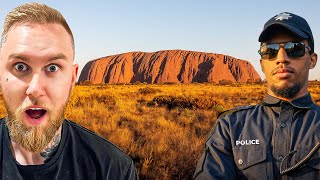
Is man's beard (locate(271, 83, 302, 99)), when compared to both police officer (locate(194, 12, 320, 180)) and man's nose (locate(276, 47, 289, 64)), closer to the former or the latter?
police officer (locate(194, 12, 320, 180))

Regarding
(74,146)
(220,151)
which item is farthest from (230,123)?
(74,146)

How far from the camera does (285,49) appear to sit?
305 cm

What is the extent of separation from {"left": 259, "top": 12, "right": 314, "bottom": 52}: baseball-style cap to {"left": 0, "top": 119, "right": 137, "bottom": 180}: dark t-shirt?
149cm

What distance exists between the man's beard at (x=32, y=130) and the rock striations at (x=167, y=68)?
98310 mm

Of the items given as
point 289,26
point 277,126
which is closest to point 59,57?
point 277,126

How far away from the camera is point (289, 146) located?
2816mm

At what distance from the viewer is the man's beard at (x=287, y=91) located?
9.78 ft

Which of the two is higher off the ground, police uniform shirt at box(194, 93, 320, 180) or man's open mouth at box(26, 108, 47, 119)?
man's open mouth at box(26, 108, 47, 119)

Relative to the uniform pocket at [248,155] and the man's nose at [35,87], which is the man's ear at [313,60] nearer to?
the uniform pocket at [248,155]

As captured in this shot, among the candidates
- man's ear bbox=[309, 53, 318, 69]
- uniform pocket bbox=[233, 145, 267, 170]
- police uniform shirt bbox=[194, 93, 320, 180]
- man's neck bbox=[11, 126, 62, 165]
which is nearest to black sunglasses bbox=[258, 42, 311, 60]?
man's ear bbox=[309, 53, 318, 69]

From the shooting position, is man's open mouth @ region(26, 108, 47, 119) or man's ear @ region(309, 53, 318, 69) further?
man's ear @ region(309, 53, 318, 69)

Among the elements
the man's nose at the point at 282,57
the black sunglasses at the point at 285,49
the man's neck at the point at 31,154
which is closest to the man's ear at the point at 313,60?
the black sunglasses at the point at 285,49

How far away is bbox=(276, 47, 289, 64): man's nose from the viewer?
3.01 meters

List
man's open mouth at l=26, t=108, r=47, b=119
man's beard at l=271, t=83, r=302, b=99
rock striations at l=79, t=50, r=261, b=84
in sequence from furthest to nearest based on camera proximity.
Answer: rock striations at l=79, t=50, r=261, b=84 → man's beard at l=271, t=83, r=302, b=99 → man's open mouth at l=26, t=108, r=47, b=119
